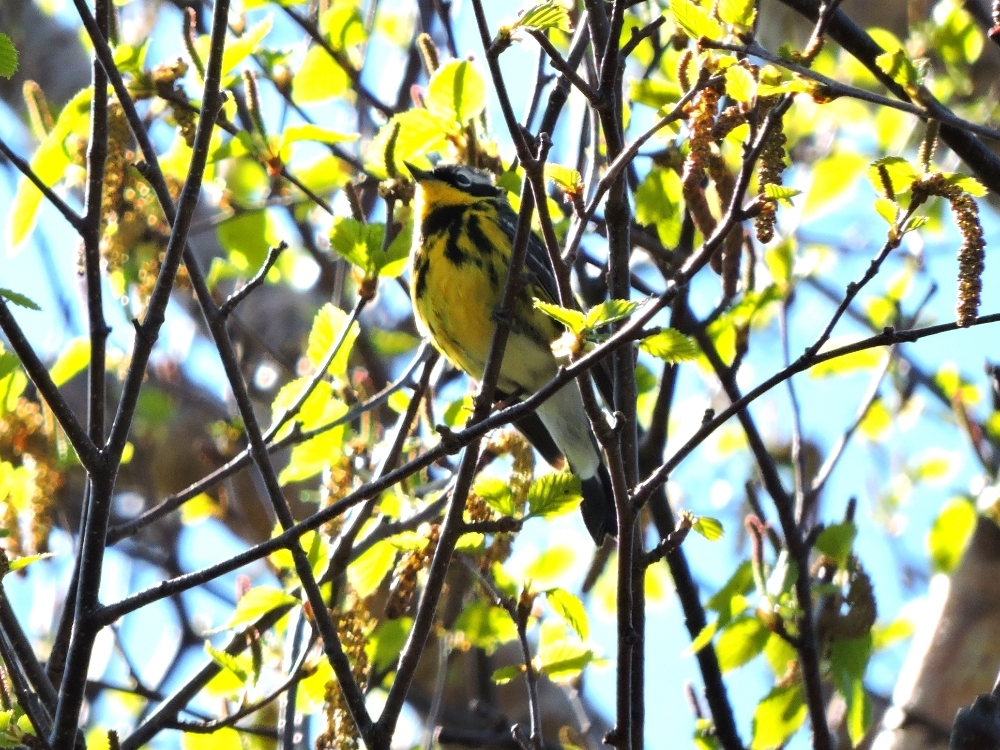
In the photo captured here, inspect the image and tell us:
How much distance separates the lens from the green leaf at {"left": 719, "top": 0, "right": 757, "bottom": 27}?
75.5 inches

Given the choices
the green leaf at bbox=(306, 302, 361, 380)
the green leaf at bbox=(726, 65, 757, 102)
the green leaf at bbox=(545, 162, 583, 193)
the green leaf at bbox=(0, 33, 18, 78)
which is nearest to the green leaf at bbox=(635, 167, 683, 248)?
the green leaf at bbox=(306, 302, 361, 380)

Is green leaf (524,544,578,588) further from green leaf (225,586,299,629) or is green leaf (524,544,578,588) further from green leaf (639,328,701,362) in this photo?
green leaf (639,328,701,362)

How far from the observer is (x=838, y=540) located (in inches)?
128

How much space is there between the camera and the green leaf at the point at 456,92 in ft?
9.31

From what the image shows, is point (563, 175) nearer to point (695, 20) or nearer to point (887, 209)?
point (695, 20)

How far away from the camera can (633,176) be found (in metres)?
3.89

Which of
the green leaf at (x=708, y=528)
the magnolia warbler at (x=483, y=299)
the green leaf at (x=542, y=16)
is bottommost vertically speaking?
the green leaf at (x=708, y=528)

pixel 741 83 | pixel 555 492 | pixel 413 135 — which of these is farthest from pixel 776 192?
pixel 413 135

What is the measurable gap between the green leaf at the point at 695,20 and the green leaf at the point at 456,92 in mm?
954

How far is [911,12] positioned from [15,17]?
14.8ft

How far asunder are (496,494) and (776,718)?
1103 mm

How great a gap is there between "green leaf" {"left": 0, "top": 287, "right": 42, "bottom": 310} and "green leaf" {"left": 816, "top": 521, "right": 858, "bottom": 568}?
1.98 meters

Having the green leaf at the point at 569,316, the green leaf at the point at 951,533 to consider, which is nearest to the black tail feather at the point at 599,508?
the green leaf at the point at 951,533

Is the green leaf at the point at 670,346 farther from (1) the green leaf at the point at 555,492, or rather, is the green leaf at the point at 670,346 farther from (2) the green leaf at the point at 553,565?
(2) the green leaf at the point at 553,565
